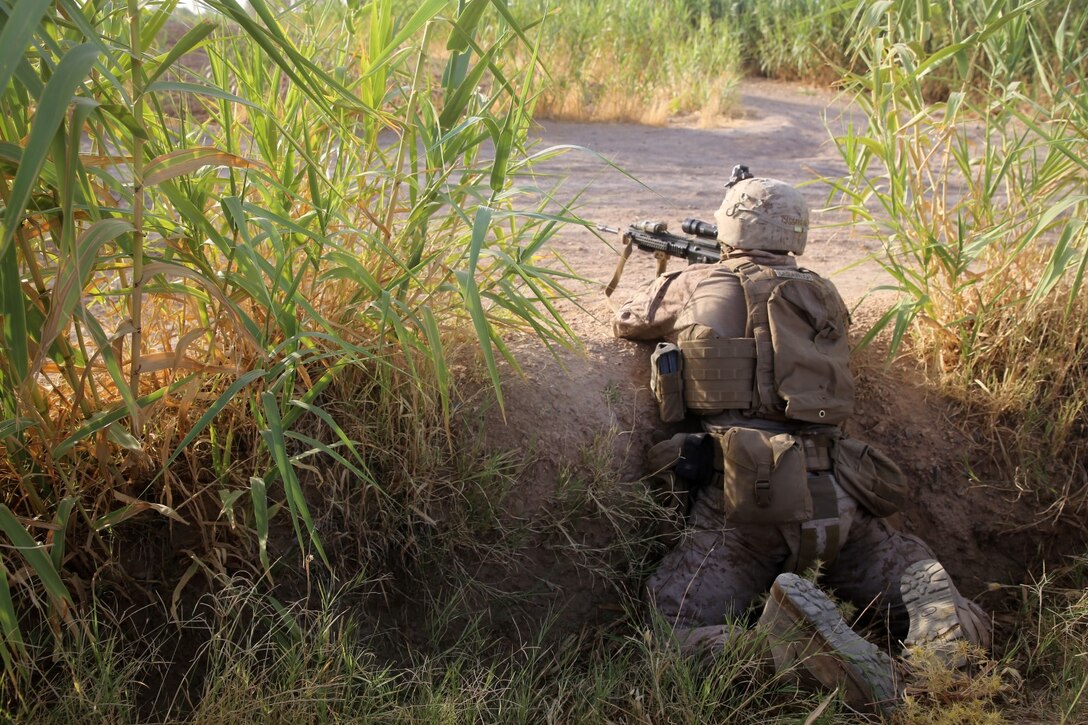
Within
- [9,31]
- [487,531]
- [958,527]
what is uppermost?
[9,31]

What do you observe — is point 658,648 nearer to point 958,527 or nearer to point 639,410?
point 639,410

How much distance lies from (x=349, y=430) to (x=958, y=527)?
2.08 meters

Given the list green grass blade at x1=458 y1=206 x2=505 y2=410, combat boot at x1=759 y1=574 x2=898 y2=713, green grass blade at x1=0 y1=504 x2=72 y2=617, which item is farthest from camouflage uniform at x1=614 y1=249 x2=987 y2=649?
green grass blade at x1=0 y1=504 x2=72 y2=617

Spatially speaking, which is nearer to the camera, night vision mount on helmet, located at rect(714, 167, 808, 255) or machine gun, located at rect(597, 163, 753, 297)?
night vision mount on helmet, located at rect(714, 167, 808, 255)

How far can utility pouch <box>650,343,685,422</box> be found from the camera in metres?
3.00

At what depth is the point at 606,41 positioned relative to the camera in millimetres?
8039

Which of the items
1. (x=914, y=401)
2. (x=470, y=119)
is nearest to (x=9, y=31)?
(x=470, y=119)

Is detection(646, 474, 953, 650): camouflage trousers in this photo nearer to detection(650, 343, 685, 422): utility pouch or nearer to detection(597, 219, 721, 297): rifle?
detection(650, 343, 685, 422): utility pouch

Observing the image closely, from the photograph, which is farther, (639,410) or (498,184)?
(639,410)

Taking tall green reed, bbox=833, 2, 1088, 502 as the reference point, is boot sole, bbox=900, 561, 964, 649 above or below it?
below

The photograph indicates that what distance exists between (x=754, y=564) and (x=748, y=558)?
3 cm

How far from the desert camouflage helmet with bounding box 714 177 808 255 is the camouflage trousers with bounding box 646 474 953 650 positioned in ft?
2.56

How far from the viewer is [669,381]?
118 inches

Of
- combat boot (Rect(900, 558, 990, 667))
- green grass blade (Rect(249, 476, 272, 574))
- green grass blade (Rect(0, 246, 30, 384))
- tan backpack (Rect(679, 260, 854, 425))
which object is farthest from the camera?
tan backpack (Rect(679, 260, 854, 425))
